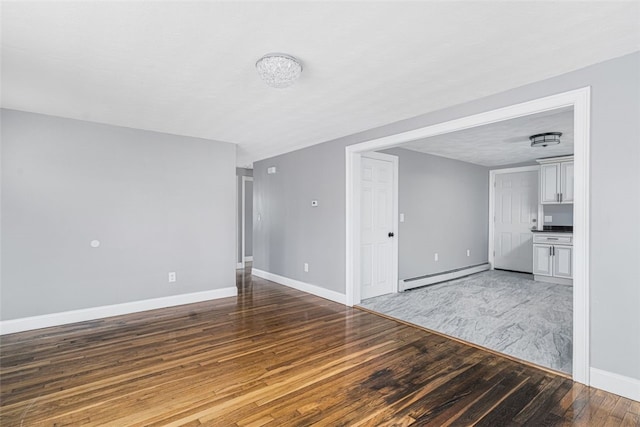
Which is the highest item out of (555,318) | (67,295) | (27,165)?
(27,165)

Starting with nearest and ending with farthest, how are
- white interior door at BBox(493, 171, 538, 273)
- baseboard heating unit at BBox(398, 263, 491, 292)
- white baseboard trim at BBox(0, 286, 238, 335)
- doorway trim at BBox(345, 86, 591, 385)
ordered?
1. doorway trim at BBox(345, 86, 591, 385)
2. white baseboard trim at BBox(0, 286, 238, 335)
3. baseboard heating unit at BBox(398, 263, 491, 292)
4. white interior door at BBox(493, 171, 538, 273)

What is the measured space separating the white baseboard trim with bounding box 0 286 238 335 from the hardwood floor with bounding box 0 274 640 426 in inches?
4.5

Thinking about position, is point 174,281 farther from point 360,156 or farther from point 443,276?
point 443,276

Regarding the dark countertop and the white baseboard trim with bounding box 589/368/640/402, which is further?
the dark countertop

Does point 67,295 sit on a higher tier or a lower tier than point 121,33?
lower

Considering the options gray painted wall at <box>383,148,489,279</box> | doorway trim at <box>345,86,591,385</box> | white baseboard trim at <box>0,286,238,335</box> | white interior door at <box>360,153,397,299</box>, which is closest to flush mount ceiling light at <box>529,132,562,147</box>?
gray painted wall at <box>383,148,489,279</box>

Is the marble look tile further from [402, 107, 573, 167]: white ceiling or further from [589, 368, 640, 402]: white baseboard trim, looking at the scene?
[402, 107, 573, 167]: white ceiling

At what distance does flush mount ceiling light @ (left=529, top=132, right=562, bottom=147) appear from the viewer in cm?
428

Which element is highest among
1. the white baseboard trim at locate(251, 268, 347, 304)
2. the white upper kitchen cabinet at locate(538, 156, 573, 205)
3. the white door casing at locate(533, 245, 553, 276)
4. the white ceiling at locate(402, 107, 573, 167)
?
the white ceiling at locate(402, 107, 573, 167)

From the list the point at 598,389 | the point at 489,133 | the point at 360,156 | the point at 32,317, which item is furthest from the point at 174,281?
the point at 489,133

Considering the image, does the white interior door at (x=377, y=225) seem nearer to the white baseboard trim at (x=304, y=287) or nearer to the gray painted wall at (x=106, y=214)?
the white baseboard trim at (x=304, y=287)

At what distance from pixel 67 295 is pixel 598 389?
525 centimetres

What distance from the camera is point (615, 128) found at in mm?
2168

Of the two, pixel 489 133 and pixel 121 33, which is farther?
pixel 489 133
